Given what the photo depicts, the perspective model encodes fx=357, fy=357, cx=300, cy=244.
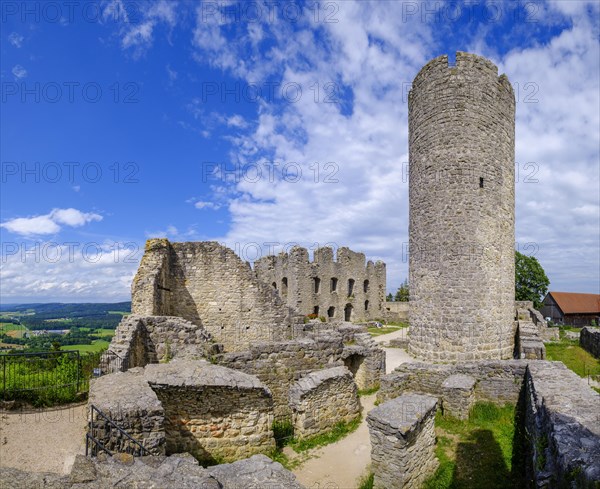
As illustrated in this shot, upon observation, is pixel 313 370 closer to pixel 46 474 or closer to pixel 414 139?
pixel 46 474

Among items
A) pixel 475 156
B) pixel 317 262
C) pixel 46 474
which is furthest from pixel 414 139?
pixel 317 262

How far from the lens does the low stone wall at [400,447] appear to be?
5.80 m

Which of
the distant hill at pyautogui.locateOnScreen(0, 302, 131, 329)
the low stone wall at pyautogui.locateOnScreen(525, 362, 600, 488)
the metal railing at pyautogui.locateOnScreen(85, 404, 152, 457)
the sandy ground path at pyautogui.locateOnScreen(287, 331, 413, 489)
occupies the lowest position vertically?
the distant hill at pyautogui.locateOnScreen(0, 302, 131, 329)

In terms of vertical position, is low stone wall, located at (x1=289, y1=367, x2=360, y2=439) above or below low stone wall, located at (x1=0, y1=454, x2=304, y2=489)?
below

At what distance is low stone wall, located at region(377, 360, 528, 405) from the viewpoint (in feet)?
29.7

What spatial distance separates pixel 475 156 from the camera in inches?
483

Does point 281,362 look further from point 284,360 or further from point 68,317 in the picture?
point 68,317

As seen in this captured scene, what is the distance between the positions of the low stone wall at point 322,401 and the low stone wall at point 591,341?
11515 mm

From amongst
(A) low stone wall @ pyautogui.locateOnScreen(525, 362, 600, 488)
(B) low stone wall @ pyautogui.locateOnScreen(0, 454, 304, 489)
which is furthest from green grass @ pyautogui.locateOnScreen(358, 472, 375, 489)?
A: (B) low stone wall @ pyautogui.locateOnScreen(0, 454, 304, 489)

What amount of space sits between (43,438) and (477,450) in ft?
25.3

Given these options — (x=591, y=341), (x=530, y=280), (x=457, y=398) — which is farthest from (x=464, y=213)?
(x=530, y=280)

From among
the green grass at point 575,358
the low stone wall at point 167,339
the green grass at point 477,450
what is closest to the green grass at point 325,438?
the green grass at point 477,450

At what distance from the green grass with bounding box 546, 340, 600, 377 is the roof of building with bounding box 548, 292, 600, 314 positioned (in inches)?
1037

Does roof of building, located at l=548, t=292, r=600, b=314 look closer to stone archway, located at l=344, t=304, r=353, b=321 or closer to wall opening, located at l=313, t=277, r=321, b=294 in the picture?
stone archway, located at l=344, t=304, r=353, b=321
